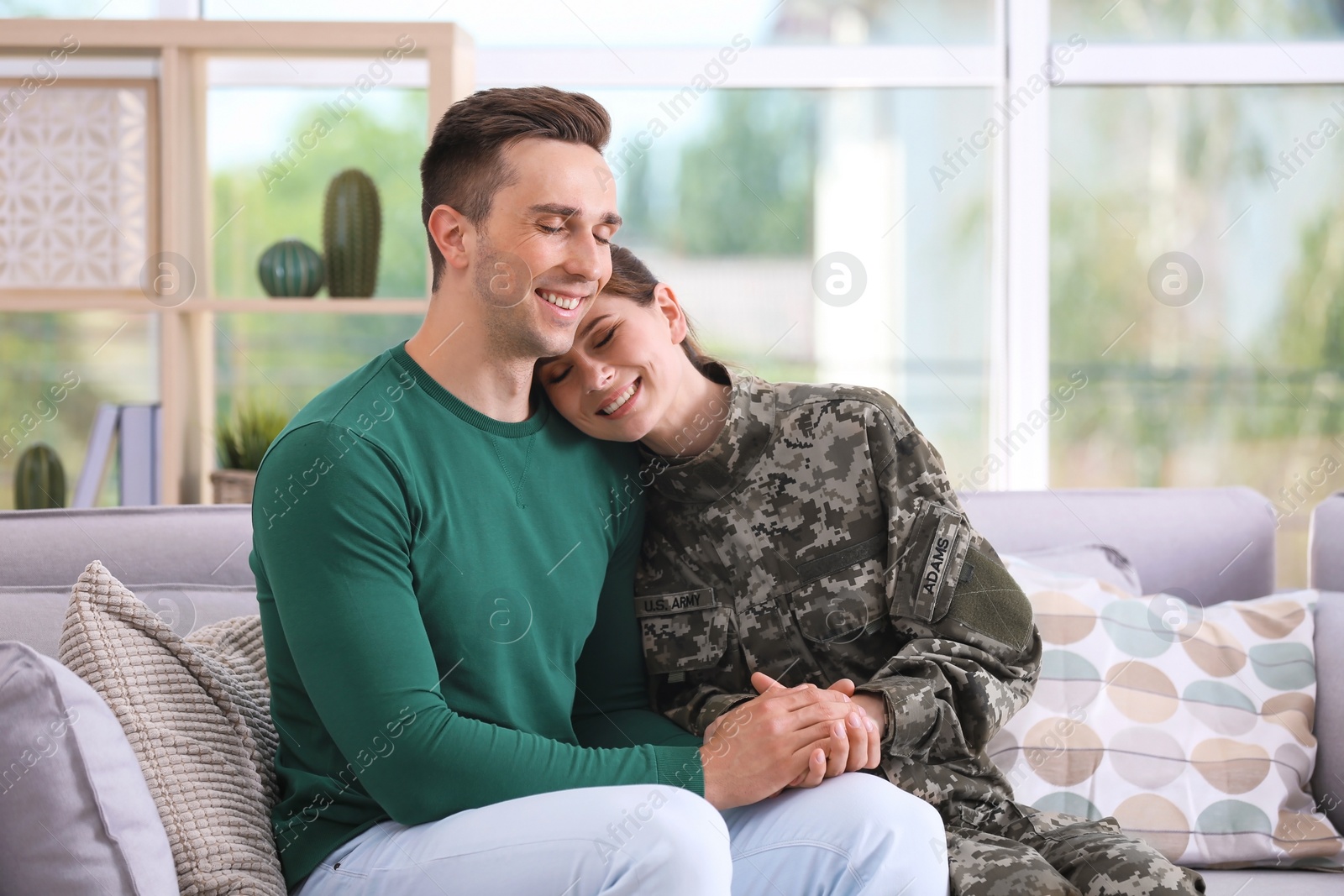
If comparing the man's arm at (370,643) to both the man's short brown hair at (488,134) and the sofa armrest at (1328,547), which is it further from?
the sofa armrest at (1328,547)

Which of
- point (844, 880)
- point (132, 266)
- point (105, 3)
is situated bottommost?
point (844, 880)

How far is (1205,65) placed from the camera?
2773 millimetres

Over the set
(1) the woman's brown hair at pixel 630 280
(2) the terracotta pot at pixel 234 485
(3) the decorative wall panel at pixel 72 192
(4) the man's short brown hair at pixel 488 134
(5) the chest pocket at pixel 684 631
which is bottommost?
(5) the chest pocket at pixel 684 631

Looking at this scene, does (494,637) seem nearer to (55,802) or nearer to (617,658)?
(617,658)

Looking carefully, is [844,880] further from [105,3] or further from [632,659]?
[105,3]

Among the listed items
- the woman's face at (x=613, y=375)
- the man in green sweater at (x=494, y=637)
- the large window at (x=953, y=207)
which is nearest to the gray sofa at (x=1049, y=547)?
the man in green sweater at (x=494, y=637)

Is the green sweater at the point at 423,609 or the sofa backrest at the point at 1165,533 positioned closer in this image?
the green sweater at the point at 423,609

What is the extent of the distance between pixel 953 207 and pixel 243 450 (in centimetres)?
181

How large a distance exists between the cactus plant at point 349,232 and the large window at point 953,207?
1.39 ft

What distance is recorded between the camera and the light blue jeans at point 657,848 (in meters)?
1.00

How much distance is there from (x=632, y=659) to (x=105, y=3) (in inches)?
89.6

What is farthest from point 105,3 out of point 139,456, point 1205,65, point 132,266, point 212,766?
point 1205,65

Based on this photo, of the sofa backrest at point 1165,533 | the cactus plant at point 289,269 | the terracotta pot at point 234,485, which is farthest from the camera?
the cactus plant at point 289,269

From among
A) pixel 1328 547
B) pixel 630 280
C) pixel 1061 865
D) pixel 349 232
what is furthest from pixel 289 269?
pixel 1328 547
